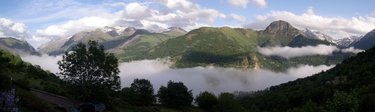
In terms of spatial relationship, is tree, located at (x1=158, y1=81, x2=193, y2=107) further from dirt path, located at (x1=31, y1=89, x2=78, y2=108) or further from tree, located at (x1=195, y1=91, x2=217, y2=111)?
dirt path, located at (x1=31, y1=89, x2=78, y2=108)

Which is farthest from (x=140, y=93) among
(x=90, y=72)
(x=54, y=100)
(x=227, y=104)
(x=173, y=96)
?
(x=54, y=100)

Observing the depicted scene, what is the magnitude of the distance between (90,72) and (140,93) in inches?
1981

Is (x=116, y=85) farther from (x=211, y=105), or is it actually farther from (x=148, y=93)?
(x=211, y=105)

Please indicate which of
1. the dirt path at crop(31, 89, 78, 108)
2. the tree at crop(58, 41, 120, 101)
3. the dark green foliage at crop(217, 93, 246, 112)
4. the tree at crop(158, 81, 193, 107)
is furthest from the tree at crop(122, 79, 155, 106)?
the dirt path at crop(31, 89, 78, 108)

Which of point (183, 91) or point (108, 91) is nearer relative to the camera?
point (108, 91)

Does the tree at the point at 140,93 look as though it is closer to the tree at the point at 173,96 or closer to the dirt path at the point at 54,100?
the tree at the point at 173,96

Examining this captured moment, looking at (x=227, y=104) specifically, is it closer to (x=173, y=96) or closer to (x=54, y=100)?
(x=173, y=96)

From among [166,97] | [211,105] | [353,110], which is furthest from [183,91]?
[353,110]

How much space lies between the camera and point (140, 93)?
112m

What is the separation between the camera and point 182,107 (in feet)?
413

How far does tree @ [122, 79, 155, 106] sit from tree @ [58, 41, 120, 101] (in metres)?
45.1

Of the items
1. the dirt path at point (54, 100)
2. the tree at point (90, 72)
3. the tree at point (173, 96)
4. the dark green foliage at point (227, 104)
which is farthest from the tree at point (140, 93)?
the dirt path at point (54, 100)

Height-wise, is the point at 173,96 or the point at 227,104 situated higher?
the point at 173,96

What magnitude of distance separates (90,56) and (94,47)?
1.54 m
